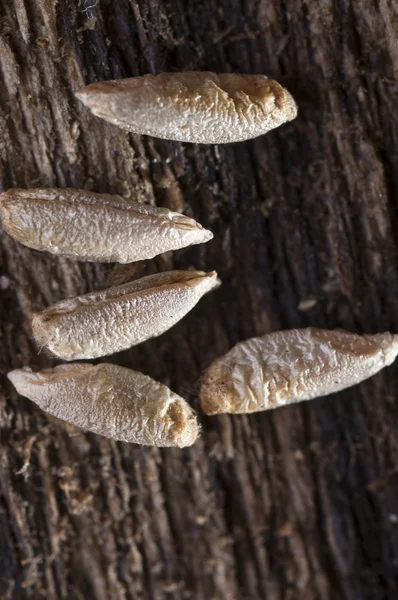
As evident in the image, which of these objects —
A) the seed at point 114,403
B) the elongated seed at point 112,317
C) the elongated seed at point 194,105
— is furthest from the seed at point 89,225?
the seed at point 114,403

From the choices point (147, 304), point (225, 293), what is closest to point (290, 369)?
point (225, 293)

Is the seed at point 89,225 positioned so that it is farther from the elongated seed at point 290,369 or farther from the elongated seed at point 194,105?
the elongated seed at point 290,369

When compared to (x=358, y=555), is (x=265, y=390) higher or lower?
higher

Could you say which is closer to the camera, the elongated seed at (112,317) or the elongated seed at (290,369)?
the elongated seed at (112,317)

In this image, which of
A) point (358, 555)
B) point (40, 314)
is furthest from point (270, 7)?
point (358, 555)

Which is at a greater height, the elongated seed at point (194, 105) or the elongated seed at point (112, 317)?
the elongated seed at point (194, 105)

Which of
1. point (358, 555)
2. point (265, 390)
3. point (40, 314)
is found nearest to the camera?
point (40, 314)

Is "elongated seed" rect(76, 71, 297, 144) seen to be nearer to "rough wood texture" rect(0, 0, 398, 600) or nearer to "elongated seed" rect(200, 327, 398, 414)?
"rough wood texture" rect(0, 0, 398, 600)

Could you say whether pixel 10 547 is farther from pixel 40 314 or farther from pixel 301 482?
pixel 301 482
